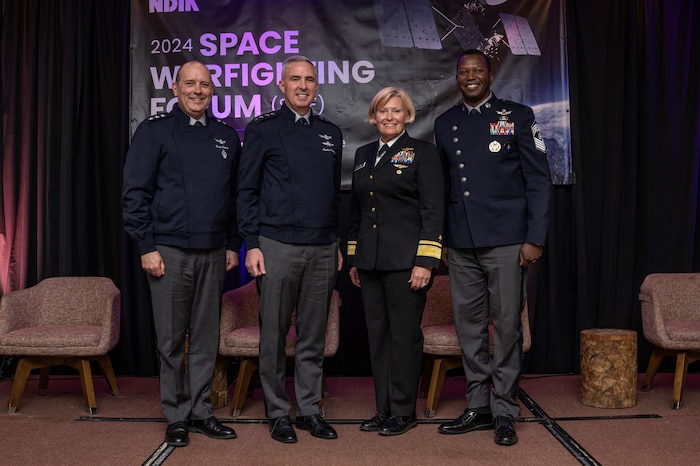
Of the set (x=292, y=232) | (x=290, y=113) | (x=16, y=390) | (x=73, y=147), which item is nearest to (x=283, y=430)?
(x=292, y=232)

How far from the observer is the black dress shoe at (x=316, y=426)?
3.30 metres

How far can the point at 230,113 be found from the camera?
475cm

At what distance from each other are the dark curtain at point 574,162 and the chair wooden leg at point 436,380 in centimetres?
104

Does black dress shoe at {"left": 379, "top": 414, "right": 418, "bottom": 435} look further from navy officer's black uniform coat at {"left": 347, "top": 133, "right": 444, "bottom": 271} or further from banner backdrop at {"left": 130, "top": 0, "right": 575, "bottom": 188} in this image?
banner backdrop at {"left": 130, "top": 0, "right": 575, "bottom": 188}

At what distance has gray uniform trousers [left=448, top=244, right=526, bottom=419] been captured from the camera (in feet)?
10.9

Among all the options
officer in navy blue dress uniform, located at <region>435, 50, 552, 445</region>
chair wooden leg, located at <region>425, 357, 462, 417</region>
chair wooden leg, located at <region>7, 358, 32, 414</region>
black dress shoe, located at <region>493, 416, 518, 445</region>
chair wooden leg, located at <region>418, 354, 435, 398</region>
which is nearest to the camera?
black dress shoe, located at <region>493, 416, 518, 445</region>

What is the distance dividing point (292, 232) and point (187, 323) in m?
0.67

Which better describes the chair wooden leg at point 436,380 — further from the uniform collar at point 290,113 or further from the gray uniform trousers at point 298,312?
the uniform collar at point 290,113

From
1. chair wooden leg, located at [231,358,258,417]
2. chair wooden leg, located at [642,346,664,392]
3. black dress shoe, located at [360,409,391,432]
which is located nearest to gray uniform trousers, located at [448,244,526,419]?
black dress shoe, located at [360,409,391,432]

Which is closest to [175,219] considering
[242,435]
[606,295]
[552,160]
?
[242,435]

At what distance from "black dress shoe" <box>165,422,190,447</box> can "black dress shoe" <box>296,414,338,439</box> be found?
54 cm

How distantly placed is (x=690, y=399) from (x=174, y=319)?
2945 millimetres

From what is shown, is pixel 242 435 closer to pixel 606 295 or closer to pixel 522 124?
pixel 522 124

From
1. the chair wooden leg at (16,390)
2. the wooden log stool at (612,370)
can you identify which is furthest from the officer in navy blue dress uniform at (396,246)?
the chair wooden leg at (16,390)
